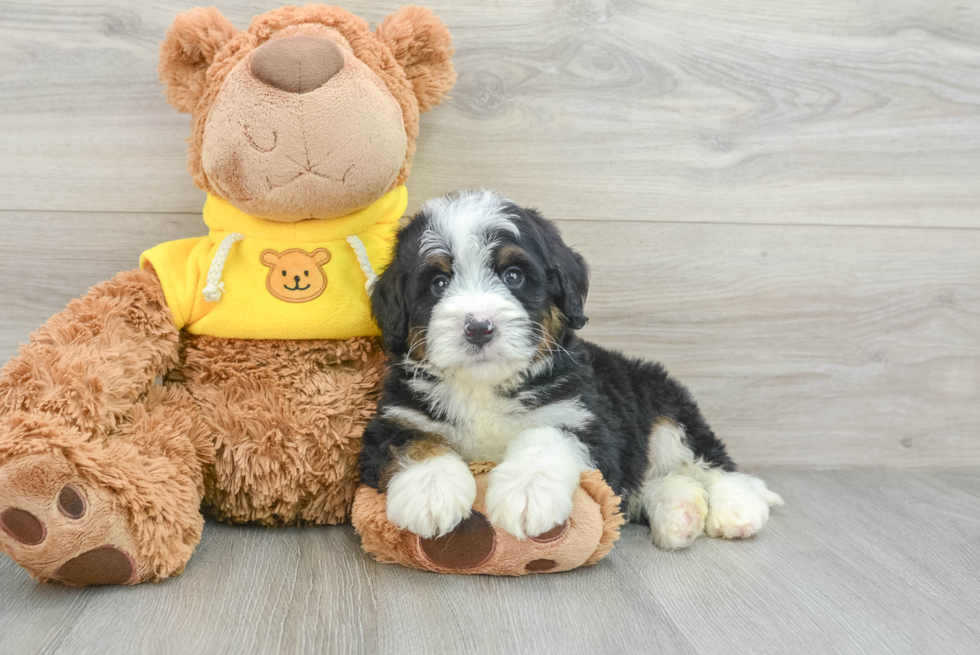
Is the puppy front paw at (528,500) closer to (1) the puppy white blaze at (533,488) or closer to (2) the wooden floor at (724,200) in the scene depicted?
(1) the puppy white blaze at (533,488)

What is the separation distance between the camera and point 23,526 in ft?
4.75

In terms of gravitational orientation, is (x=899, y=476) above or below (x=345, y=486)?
below

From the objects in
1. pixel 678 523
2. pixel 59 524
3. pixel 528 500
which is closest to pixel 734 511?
pixel 678 523

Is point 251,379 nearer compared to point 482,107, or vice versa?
point 251,379

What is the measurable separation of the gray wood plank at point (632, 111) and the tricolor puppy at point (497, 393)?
0.65m

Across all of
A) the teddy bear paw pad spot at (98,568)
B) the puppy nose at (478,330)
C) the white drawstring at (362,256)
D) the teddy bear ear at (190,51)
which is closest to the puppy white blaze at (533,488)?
the puppy nose at (478,330)

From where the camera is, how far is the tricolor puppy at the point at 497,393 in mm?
1561

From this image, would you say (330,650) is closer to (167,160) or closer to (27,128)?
(167,160)

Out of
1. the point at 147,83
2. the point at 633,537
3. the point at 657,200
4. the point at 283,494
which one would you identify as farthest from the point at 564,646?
the point at 147,83

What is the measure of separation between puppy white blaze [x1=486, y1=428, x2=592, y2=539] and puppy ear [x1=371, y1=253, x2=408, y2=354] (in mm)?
374

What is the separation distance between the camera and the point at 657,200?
2.46 metres

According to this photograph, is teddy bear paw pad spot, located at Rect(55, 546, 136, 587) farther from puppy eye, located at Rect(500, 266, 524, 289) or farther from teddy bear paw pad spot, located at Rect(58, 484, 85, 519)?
puppy eye, located at Rect(500, 266, 524, 289)

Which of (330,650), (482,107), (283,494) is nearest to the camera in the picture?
(330,650)

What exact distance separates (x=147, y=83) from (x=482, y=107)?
99 cm
